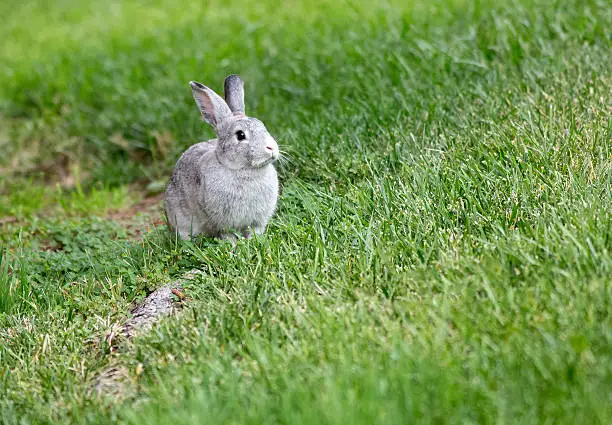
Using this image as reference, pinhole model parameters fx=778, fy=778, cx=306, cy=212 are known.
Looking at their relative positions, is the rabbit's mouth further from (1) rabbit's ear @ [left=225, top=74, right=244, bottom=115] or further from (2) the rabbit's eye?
(1) rabbit's ear @ [left=225, top=74, right=244, bottom=115]

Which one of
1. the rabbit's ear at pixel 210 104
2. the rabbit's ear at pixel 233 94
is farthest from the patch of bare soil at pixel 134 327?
the rabbit's ear at pixel 233 94

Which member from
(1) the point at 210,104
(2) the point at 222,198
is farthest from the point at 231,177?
(1) the point at 210,104

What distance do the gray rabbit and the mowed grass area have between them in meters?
0.18

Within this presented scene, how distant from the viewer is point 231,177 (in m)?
4.53

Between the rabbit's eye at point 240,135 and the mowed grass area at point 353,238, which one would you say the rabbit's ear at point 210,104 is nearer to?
the rabbit's eye at point 240,135

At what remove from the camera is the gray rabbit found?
4449mm

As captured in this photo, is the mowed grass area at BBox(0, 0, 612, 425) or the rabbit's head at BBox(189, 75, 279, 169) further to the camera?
the rabbit's head at BBox(189, 75, 279, 169)

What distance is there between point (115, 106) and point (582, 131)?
175 inches

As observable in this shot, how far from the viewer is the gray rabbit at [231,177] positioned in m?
4.45

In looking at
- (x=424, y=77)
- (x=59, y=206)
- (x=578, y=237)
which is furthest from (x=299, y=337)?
(x=59, y=206)

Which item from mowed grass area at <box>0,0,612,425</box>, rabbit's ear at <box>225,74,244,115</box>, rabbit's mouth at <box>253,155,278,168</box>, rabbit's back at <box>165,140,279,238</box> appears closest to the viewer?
mowed grass area at <box>0,0,612,425</box>

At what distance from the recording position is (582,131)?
4.49 meters

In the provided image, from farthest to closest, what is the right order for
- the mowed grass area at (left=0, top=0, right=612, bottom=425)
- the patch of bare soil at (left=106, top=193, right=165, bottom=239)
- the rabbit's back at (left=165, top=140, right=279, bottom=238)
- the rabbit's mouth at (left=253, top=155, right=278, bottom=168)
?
the patch of bare soil at (left=106, top=193, right=165, bottom=239)
the rabbit's back at (left=165, top=140, right=279, bottom=238)
the rabbit's mouth at (left=253, top=155, right=278, bottom=168)
the mowed grass area at (left=0, top=0, right=612, bottom=425)

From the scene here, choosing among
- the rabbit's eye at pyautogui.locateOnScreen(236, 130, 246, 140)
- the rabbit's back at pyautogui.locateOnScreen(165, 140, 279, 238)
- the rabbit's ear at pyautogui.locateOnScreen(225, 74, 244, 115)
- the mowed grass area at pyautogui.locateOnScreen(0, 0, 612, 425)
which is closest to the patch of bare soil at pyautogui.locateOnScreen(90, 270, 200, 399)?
the mowed grass area at pyautogui.locateOnScreen(0, 0, 612, 425)
